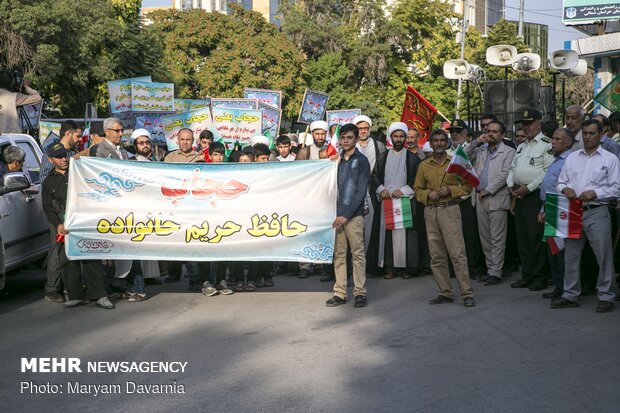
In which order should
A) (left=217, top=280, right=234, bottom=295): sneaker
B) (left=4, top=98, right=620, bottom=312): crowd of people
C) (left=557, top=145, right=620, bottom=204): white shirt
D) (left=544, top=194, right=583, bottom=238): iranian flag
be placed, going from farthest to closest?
(left=217, top=280, right=234, bottom=295): sneaker < (left=4, top=98, right=620, bottom=312): crowd of people < (left=544, top=194, right=583, bottom=238): iranian flag < (left=557, top=145, right=620, bottom=204): white shirt

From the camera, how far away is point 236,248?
10.6 metres

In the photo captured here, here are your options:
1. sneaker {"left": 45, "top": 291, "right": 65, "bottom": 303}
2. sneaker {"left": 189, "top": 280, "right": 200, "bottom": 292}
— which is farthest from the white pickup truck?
sneaker {"left": 189, "top": 280, "right": 200, "bottom": 292}

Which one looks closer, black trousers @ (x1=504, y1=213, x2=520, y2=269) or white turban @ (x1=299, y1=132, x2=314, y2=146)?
black trousers @ (x1=504, y1=213, x2=520, y2=269)

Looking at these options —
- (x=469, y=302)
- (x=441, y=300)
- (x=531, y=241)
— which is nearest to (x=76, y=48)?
(x=531, y=241)

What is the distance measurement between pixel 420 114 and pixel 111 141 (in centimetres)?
511

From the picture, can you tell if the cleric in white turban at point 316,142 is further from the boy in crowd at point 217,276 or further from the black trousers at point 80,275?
the black trousers at point 80,275

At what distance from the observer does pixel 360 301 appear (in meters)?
10.4

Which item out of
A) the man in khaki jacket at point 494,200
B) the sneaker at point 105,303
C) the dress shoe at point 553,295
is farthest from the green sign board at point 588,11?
the sneaker at point 105,303

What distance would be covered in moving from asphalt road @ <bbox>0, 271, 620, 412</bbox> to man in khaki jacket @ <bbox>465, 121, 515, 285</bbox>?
60cm

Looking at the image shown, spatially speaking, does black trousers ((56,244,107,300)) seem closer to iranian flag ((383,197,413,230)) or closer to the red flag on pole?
iranian flag ((383,197,413,230))

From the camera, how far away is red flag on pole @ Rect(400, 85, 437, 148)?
46.7 feet

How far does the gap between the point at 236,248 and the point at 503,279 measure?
3806 millimetres

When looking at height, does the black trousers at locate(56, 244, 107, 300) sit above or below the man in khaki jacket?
below

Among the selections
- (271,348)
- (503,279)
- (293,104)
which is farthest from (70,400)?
(293,104)
